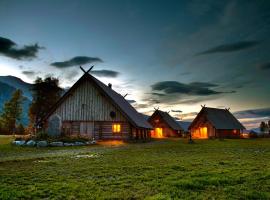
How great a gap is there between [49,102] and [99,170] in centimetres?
4540

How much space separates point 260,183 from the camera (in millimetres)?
8773

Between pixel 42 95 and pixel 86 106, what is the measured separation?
19.6 m

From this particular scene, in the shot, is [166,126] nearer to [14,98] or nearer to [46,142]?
[14,98]

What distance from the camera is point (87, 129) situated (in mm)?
37844

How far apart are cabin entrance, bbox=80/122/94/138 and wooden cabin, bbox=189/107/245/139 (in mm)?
31788

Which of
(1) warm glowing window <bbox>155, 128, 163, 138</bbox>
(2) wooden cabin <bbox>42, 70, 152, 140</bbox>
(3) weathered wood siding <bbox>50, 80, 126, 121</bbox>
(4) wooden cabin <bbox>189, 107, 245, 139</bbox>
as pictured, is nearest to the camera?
(2) wooden cabin <bbox>42, 70, 152, 140</bbox>

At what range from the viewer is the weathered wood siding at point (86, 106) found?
37250 mm

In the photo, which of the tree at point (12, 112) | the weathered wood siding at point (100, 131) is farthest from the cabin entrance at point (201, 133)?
the tree at point (12, 112)

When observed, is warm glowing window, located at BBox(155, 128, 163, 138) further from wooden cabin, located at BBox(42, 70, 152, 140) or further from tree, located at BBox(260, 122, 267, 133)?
tree, located at BBox(260, 122, 267, 133)

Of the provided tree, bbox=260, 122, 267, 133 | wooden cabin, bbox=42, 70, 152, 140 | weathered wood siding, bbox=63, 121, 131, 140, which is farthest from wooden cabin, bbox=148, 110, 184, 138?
tree, bbox=260, 122, 267, 133

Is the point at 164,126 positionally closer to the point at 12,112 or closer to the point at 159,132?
the point at 159,132

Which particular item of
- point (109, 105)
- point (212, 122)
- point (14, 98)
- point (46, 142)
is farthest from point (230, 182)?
point (14, 98)

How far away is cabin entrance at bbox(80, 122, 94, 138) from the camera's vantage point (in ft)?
124

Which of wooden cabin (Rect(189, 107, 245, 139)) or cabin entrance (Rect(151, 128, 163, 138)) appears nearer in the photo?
wooden cabin (Rect(189, 107, 245, 139))
